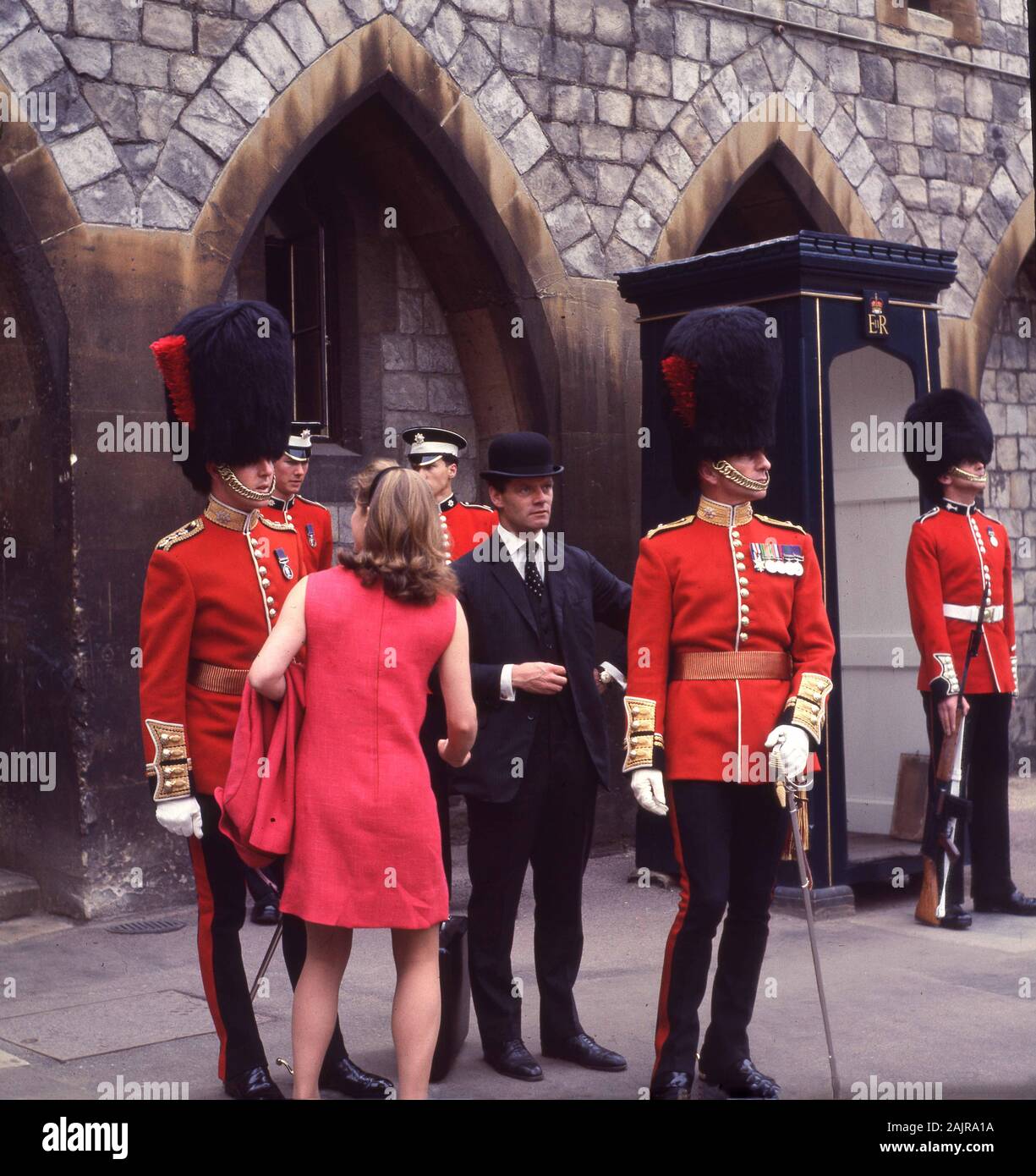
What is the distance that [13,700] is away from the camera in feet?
23.0

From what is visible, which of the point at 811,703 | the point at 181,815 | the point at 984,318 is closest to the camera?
the point at 181,815

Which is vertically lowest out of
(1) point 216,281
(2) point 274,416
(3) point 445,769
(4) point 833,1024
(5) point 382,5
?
(4) point 833,1024

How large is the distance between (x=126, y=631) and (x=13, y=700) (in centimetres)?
60

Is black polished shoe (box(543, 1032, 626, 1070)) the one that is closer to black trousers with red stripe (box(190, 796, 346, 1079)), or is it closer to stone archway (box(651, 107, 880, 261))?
black trousers with red stripe (box(190, 796, 346, 1079))

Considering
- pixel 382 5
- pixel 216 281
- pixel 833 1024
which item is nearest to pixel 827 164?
pixel 382 5

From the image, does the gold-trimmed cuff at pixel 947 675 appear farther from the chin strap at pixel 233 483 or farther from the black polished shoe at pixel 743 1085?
the chin strap at pixel 233 483

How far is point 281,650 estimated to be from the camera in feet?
12.5

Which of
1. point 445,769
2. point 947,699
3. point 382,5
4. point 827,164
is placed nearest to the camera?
point 445,769

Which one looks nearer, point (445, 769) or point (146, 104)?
point (445, 769)

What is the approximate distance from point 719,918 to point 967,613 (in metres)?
2.75

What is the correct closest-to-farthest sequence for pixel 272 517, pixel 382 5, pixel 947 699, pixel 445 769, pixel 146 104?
pixel 272 517
pixel 445 769
pixel 947 699
pixel 146 104
pixel 382 5

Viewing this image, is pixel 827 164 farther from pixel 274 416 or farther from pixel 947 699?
pixel 274 416

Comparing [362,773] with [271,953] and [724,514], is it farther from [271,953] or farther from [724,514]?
[724,514]

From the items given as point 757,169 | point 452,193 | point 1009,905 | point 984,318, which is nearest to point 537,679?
point 1009,905
